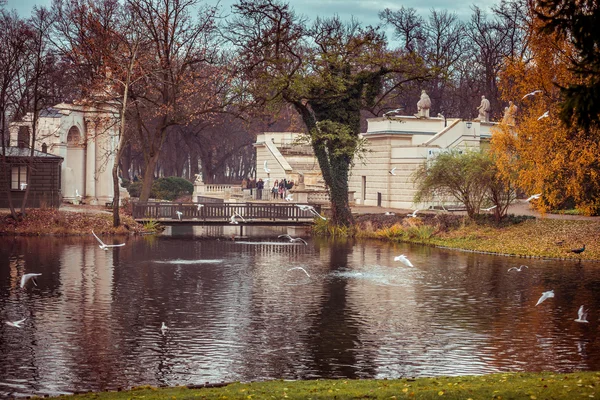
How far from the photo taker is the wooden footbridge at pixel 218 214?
4569 cm

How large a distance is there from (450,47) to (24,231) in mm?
52474

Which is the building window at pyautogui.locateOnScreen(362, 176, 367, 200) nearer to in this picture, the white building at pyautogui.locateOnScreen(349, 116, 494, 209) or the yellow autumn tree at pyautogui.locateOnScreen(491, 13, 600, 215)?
the white building at pyautogui.locateOnScreen(349, 116, 494, 209)

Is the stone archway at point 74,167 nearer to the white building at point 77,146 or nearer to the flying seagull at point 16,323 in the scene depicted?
the white building at point 77,146

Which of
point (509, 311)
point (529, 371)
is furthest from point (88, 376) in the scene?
point (509, 311)

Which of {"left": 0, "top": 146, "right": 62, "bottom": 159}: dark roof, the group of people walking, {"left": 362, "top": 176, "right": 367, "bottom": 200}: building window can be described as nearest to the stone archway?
{"left": 0, "top": 146, "right": 62, "bottom": 159}: dark roof

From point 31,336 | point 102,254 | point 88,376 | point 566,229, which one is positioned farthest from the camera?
point 566,229

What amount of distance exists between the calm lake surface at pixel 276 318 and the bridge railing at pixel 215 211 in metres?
11.3

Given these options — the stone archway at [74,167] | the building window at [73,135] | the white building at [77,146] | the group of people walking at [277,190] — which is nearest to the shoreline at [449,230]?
the white building at [77,146]

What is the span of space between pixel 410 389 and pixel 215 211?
3495 cm

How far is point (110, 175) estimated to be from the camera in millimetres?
52625

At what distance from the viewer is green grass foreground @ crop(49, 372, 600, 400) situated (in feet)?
39.1

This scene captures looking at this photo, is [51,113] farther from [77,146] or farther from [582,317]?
[582,317]

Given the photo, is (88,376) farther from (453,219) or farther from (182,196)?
(182,196)

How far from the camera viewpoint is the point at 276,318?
67.8 ft
